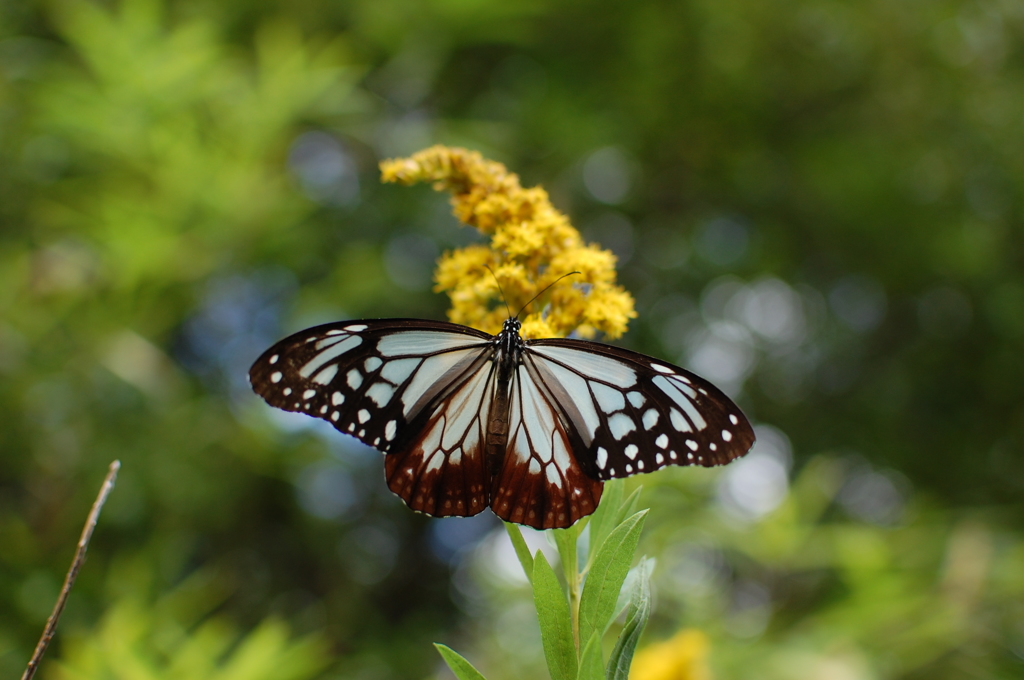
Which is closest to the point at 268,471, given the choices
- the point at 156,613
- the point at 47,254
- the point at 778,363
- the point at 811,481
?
the point at 156,613

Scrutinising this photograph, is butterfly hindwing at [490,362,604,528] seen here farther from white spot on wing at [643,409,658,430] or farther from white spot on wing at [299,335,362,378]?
white spot on wing at [299,335,362,378]

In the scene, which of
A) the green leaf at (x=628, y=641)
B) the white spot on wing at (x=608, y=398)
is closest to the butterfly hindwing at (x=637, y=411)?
the white spot on wing at (x=608, y=398)

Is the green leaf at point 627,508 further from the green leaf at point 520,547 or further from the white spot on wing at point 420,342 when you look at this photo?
the white spot on wing at point 420,342

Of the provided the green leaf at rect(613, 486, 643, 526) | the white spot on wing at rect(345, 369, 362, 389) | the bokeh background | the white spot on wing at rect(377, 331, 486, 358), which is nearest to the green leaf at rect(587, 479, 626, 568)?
the green leaf at rect(613, 486, 643, 526)

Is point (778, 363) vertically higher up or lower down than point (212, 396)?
higher up

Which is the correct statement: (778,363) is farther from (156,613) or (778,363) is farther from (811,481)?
(156,613)

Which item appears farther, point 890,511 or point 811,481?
point 890,511

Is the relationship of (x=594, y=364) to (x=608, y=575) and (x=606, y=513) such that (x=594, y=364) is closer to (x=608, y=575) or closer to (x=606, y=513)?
(x=606, y=513)

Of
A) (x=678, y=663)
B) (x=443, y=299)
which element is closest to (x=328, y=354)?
(x=678, y=663)
